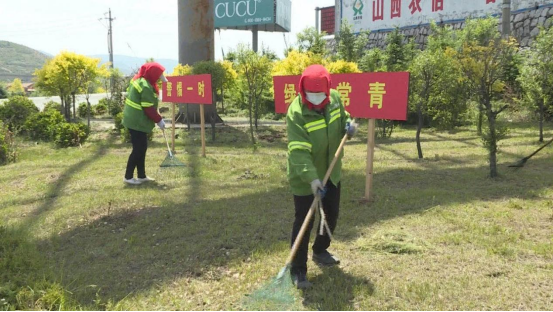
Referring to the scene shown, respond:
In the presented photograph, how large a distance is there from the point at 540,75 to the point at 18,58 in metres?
120

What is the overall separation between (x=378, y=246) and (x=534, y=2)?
46.3ft

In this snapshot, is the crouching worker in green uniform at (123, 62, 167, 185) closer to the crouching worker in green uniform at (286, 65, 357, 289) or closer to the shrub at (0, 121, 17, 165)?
the crouching worker in green uniform at (286, 65, 357, 289)

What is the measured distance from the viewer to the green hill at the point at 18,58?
311 ft

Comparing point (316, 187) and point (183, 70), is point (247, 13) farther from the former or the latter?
point (316, 187)

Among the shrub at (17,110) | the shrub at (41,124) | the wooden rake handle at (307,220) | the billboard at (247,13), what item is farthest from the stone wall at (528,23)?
the billboard at (247,13)

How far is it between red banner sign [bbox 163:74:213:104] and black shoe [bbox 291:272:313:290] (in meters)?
4.96

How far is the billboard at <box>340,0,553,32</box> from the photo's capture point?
15375 millimetres

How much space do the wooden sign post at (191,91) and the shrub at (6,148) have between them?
121 inches

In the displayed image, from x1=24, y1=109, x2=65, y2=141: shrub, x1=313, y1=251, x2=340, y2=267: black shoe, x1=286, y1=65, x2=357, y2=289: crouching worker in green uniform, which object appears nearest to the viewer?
x1=286, y1=65, x2=357, y2=289: crouching worker in green uniform

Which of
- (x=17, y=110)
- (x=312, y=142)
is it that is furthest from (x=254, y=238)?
Result: (x=17, y=110)

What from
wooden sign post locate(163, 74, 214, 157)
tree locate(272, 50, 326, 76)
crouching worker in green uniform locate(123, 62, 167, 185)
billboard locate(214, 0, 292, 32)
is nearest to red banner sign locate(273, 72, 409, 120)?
crouching worker in green uniform locate(123, 62, 167, 185)

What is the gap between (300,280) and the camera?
10.1 ft

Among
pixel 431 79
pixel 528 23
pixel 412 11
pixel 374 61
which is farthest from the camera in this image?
pixel 412 11

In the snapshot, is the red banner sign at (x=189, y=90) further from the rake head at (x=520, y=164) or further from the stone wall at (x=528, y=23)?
the stone wall at (x=528, y=23)
